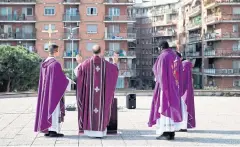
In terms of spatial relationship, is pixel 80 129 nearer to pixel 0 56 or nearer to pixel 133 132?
pixel 133 132

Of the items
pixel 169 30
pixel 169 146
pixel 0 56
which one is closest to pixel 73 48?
pixel 0 56

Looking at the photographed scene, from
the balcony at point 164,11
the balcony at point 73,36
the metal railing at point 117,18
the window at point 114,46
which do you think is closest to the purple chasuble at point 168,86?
the balcony at point 73,36

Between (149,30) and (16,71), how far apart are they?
2359 inches

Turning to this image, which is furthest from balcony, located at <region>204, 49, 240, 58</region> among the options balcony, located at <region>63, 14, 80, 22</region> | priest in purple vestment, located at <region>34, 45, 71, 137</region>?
priest in purple vestment, located at <region>34, 45, 71, 137</region>

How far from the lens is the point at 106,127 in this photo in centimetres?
1315

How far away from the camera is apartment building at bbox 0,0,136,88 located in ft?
226

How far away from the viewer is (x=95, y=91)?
12992mm

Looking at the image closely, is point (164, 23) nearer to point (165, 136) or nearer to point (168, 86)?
point (168, 86)

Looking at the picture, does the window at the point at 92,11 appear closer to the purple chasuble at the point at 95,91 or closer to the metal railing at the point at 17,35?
the metal railing at the point at 17,35

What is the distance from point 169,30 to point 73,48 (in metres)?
35.1

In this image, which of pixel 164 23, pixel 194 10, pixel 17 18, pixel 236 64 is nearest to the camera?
pixel 17 18

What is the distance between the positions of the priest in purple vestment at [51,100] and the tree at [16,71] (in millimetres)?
38753

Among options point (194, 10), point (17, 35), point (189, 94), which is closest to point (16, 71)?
point (17, 35)

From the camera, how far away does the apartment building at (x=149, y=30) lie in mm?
103750
